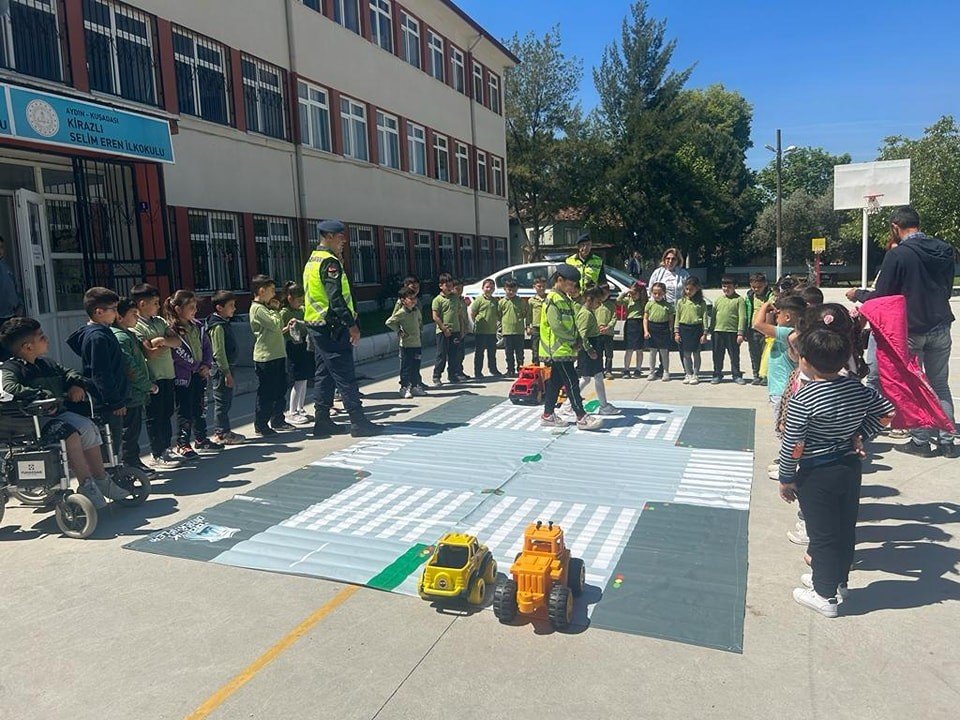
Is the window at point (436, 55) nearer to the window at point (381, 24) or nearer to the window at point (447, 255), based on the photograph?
the window at point (381, 24)

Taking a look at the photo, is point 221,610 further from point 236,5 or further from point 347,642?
point 236,5

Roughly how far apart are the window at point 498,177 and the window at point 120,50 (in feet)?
64.1

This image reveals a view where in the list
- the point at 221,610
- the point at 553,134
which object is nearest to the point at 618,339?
the point at 221,610

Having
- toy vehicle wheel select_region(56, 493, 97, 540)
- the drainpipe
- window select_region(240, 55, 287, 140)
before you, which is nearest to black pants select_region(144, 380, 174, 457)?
toy vehicle wheel select_region(56, 493, 97, 540)

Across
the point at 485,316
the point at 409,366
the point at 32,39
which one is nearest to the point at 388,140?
the point at 32,39

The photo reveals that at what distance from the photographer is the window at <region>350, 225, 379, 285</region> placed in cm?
2127

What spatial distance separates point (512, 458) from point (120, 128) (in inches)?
321

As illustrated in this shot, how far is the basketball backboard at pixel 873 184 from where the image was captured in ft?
76.6

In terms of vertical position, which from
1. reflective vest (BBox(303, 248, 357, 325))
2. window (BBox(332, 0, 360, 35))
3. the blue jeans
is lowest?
the blue jeans

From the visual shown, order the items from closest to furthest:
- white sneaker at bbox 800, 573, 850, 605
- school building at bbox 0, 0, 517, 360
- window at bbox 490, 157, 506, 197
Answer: white sneaker at bbox 800, 573, 850, 605 < school building at bbox 0, 0, 517, 360 < window at bbox 490, 157, 506, 197

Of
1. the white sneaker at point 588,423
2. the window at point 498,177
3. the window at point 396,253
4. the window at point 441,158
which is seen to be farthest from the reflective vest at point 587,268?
the window at point 498,177

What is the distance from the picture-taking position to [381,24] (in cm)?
2273

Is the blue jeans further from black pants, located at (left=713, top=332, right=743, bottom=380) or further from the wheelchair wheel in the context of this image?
the wheelchair wheel

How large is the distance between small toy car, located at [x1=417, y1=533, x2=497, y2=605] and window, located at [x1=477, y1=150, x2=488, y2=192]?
27.6m
